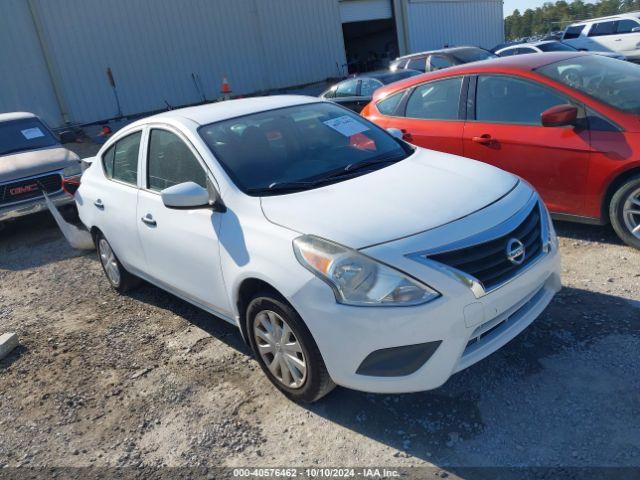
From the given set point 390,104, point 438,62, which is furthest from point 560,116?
point 438,62

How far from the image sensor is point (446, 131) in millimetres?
5395

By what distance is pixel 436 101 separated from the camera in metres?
5.61

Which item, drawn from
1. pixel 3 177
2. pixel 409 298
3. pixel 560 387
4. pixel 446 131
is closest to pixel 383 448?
pixel 409 298

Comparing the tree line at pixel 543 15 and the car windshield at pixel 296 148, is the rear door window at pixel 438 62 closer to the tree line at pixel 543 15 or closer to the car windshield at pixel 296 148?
the car windshield at pixel 296 148

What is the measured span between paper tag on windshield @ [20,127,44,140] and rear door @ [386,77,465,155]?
227 inches

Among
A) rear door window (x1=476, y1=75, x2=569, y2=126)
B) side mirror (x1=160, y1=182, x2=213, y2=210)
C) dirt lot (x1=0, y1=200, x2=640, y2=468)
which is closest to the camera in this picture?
dirt lot (x1=0, y1=200, x2=640, y2=468)

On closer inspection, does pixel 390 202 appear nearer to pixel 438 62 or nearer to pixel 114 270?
pixel 114 270

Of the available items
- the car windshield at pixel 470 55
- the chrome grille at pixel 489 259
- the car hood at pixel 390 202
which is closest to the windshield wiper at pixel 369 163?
the car hood at pixel 390 202

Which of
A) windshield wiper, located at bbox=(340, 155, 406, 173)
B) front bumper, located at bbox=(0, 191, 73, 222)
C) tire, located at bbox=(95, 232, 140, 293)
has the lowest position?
tire, located at bbox=(95, 232, 140, 293)

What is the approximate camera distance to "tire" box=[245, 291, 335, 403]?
111 inches

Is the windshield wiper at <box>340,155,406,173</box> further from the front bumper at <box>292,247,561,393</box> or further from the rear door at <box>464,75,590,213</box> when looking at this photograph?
the rear door at <box>464,75,590,213</box>

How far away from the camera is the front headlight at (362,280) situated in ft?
8.41

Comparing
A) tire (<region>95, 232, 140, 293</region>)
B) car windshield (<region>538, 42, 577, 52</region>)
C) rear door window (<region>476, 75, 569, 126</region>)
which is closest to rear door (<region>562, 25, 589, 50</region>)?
car windshield (<region>538, 42, 577, 52</region>)

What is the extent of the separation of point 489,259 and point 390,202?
606mm
